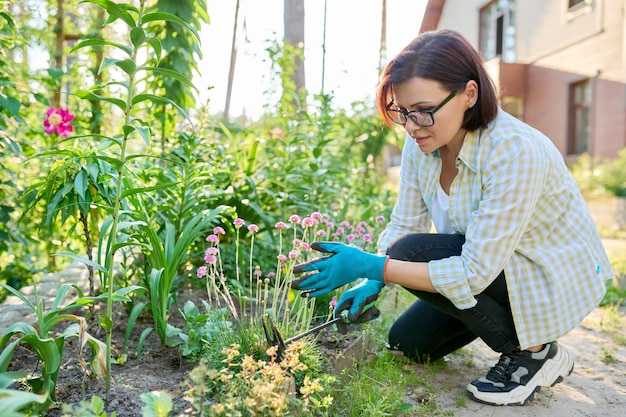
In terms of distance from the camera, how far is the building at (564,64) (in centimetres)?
997

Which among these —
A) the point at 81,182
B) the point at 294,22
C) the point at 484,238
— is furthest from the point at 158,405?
the point at 294,22

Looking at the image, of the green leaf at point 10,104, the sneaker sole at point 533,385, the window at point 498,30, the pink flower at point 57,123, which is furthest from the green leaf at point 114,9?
the window at point 498,30

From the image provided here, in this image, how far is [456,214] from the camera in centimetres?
229

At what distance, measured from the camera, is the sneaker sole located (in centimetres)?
220

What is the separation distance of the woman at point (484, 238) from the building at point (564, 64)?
6.76m

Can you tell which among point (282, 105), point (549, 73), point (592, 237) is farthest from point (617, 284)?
point (549, 73)

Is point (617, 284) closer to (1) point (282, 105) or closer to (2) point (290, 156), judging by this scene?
(2) point (290, 156)

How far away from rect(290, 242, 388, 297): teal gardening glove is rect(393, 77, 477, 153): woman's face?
47 centimetres

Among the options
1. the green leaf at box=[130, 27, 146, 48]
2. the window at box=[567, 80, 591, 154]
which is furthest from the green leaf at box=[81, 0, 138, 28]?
the window at box=[567, 80, 591, 154]

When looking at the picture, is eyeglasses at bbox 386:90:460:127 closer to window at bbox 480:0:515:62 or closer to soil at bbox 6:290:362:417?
soil at bbox 6:290:362:417

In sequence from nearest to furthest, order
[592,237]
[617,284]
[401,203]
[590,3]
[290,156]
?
[592,237]
[401,203]
[290,156]
[617,284]
[590,3]

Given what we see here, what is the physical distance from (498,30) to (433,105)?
13.4m

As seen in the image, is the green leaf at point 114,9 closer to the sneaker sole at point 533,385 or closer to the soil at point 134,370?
the soil at point 134,370

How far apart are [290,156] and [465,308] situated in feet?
6.37
